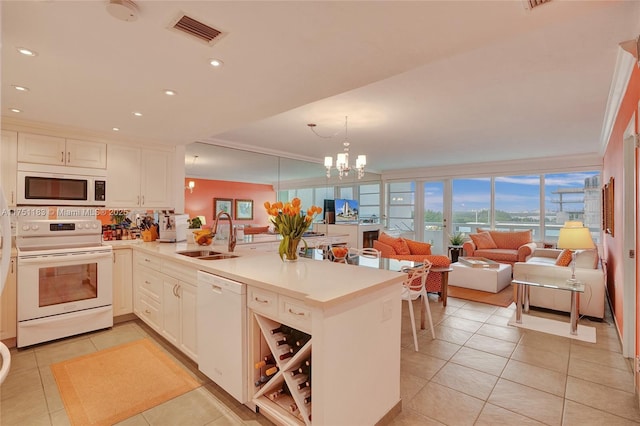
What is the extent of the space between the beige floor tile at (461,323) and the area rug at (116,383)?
8.94ft

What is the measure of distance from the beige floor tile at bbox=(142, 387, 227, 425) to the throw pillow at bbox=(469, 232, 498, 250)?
21.3 feet

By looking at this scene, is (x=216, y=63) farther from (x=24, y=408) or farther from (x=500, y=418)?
(x=500, y=418)

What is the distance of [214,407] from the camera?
2.10 meters

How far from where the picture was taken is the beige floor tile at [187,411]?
1.98m

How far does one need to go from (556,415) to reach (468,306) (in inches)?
89.6

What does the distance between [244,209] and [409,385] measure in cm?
430

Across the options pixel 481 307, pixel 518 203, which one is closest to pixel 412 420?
pixel 481 307

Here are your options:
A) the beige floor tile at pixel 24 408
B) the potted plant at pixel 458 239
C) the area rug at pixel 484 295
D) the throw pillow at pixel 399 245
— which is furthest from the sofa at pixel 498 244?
the beige floor tile at pixel 24 408

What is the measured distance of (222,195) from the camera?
5.58 metres

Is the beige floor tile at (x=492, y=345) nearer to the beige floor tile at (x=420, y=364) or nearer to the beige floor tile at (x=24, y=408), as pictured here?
the beige floor tile at (x=420, y=364)

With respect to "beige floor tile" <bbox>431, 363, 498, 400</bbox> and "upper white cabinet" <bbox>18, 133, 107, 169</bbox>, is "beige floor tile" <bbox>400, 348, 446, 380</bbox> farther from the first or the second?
"upper white cabinet" <bbox>18, 133, 107, 169</bbox>

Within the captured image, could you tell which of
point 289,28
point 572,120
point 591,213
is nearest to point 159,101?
point 289,28

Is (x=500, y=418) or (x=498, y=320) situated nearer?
(x=500, y=418)

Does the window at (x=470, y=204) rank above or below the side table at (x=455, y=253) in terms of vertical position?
above
